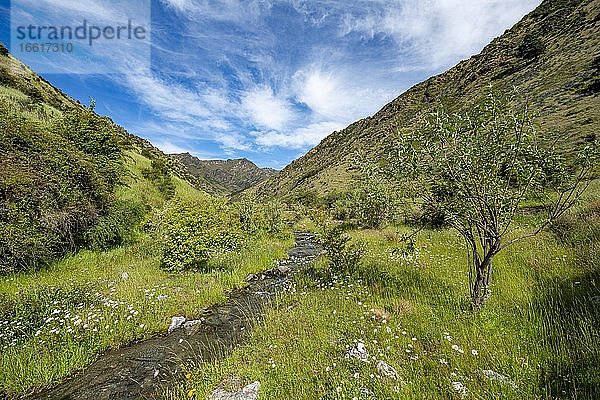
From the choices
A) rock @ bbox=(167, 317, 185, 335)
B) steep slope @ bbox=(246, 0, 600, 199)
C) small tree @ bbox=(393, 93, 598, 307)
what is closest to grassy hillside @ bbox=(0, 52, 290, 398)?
rock @ bbox=(167, 317, 185, 335)

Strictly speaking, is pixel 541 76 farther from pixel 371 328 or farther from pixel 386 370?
pixel 386 370

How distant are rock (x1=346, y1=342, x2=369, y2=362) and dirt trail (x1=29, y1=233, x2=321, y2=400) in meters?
3.59

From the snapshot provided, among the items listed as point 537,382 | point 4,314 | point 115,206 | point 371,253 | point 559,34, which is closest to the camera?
point 537,382

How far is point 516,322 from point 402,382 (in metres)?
3.26

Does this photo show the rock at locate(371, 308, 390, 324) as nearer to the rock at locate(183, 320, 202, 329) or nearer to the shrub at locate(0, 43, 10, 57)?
the rock at locate(183, 320, 202, 329)

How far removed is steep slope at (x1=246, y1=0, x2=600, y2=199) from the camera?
36.7 m

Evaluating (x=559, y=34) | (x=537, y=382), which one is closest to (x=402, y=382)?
(x=537, y=382)

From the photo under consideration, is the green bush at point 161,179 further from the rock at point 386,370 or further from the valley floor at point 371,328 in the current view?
the rock at point 386,370

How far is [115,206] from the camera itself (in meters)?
18.8

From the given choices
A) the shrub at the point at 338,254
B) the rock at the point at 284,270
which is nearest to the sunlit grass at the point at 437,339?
the shrub at the point at 338,254

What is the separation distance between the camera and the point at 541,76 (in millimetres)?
55938

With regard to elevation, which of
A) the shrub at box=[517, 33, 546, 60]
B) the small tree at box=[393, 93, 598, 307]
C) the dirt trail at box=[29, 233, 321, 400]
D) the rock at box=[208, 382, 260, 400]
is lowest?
the dirt trail at box=[29, 233, 321, 400]

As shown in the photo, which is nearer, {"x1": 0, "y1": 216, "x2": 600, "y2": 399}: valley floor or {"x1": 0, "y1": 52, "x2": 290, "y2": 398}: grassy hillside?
{"x1": 0, "y1": 216, "x2": 600, "y2": 399}: valley floor

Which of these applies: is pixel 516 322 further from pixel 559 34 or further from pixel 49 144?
pixel 559 34
